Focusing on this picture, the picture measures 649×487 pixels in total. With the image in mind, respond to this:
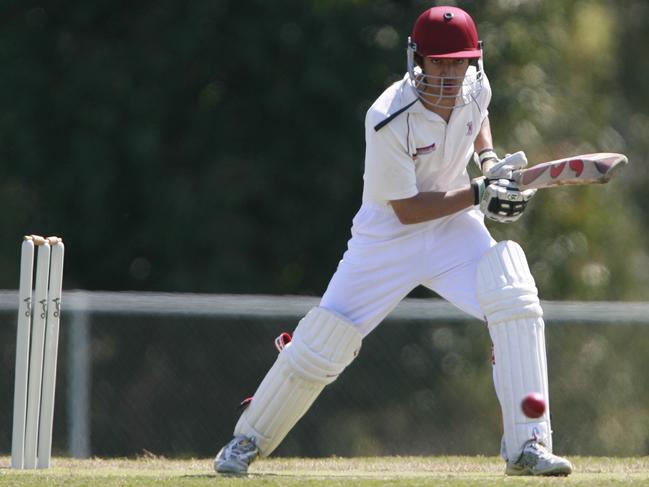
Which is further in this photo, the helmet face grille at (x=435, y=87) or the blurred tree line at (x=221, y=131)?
the blurred tree line at (x=221, y=131)

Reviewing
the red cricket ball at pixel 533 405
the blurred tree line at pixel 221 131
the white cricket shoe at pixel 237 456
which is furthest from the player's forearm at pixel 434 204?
the blurred tree line at pixel 221 131

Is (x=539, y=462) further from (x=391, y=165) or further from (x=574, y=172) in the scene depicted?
(x=391, y=165)

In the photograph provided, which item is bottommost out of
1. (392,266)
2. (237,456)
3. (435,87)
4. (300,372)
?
(237,456)

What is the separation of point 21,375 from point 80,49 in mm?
4564

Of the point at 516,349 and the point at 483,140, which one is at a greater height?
the point at 483,140

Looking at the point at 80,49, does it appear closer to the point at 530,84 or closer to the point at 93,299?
the point at 93,299

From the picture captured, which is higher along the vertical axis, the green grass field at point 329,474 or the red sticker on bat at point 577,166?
the red sticker on bat at point 577,166

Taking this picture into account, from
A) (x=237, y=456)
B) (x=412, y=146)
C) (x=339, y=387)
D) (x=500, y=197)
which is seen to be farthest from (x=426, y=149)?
(x=339, y=387)

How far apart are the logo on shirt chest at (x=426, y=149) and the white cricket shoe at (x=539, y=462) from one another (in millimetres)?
1001

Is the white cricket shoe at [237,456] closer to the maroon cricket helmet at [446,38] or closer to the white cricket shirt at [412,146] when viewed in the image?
the white cricket shirt at [412,146]

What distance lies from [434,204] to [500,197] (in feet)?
0.73

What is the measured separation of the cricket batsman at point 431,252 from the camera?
4.72m

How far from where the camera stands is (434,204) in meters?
4.86

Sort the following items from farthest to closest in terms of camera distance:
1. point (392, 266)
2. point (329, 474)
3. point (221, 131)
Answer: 1. point (221, 131)
2. point (329, 474)
3. point (392, 266)
